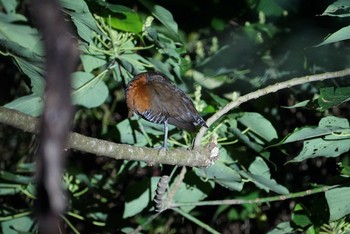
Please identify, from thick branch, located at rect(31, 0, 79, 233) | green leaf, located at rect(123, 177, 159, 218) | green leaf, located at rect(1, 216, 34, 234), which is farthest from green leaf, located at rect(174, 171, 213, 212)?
thick branch, located at rect(31, 0, 79, 233)

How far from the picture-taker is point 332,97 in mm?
1434

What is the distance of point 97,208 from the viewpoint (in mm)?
2525

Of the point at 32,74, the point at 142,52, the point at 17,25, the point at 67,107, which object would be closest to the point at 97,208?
the point at 142,52

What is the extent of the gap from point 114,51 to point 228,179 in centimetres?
66

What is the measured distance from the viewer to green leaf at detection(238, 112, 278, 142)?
1884 millimetres

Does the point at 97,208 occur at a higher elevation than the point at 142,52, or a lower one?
lower

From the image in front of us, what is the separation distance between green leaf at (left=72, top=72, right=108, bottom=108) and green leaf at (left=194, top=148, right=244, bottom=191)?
492 millimetres

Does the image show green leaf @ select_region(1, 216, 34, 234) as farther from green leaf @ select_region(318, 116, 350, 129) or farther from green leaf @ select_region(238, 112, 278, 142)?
green leaf @ select_region(318, 116, 350, 129)

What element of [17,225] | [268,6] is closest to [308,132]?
[268,6]

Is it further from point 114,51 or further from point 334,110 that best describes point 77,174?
point 334,110

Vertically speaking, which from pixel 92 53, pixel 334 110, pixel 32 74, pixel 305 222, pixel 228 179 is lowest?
pixel 334 110

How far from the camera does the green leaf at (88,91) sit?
1.97m

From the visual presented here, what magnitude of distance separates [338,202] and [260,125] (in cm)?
42

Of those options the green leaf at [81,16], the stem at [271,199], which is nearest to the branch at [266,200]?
the stem at [271,199]
